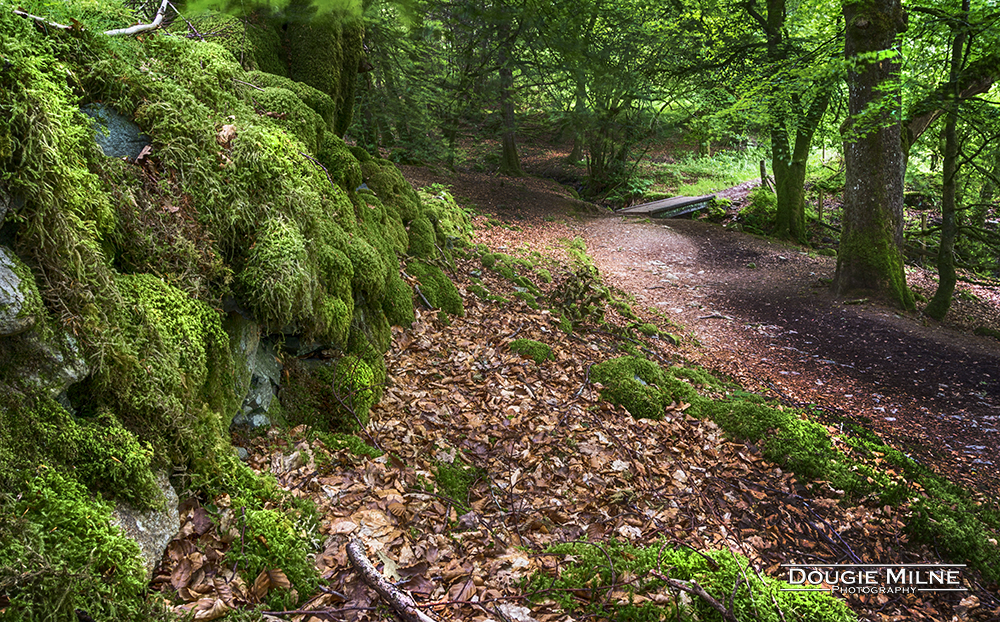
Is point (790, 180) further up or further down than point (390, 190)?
further up

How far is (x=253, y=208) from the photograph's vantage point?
10.2 feet

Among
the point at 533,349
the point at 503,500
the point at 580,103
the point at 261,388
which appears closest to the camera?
the point at 261,388

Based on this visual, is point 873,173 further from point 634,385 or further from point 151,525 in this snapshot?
point 151,525

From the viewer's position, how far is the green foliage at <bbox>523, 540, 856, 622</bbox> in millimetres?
2467

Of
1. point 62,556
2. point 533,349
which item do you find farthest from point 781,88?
point 62,556

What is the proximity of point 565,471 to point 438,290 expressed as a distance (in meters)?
2.93

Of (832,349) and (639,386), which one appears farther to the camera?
(832,349)

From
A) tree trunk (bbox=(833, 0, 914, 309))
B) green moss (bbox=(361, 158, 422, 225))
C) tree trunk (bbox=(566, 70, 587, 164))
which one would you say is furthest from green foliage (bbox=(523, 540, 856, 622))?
tree trunk (bbox=(566, 70, 587, 164))

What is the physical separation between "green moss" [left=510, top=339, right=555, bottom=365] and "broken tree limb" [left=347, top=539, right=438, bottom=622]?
3222 mm

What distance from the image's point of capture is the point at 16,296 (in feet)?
5.76

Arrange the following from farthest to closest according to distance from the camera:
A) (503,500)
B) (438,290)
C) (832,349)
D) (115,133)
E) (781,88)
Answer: (781,88) → (832,349) → (438,290) → (503,500) → (115,133)

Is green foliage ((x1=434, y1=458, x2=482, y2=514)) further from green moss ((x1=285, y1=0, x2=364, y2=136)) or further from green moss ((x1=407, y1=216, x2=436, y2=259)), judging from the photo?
green moss ((x1=285, y1=0, x2=364, y2=136))

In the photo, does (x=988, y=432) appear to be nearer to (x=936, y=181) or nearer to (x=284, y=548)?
(x=284, y=548)

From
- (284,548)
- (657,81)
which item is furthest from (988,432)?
(657,81)
